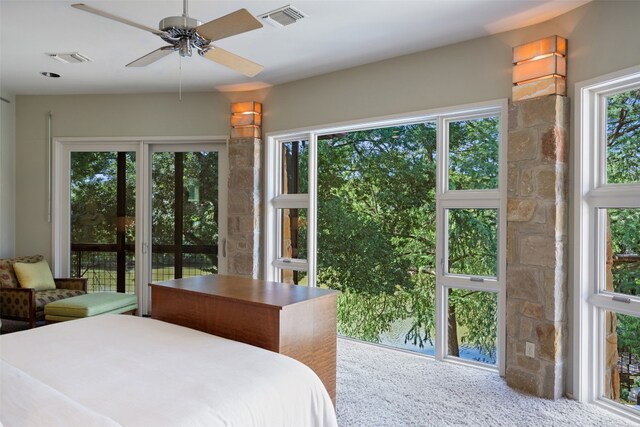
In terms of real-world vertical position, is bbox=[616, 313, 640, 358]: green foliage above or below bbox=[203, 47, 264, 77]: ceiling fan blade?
below

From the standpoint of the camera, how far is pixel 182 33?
212cm

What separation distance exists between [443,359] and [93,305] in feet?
10.8

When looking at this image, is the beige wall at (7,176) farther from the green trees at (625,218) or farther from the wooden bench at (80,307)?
the green trees at (625,218)

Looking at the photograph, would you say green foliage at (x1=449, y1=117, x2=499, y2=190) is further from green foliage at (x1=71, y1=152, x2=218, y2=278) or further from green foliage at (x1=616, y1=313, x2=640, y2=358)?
green foliage at (x1=71, y1=152, x2=218, y2=278)

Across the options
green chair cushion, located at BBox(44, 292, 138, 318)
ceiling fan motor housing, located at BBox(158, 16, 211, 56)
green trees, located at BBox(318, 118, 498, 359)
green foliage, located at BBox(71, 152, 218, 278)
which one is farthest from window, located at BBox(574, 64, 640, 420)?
green chair cushion, located at BBox(44, 292, 138, 318)

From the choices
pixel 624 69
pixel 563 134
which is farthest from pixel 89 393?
pixel 624 69

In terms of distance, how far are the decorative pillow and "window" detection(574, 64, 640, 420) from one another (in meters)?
5.06

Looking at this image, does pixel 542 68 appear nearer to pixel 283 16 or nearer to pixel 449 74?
pixel 449 74

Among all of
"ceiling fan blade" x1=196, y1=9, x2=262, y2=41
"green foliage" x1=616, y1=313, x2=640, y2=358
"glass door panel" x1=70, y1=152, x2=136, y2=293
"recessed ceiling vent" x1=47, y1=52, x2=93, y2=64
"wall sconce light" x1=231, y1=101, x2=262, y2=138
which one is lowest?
"green foliage" x1=616, y1=313, x2=640, y2=358

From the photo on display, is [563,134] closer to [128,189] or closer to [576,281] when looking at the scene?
[576,281]

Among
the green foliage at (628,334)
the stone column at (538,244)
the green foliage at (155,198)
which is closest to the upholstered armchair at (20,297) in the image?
the green foliage at (155,198)

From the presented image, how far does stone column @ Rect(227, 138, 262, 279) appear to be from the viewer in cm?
467

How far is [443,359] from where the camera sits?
3.63m

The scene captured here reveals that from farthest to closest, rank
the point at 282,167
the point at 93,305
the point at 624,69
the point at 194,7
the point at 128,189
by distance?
the point at 128,189
the point at 282,167
the point at 93,305
the point at 194,7
the point at 624,69
